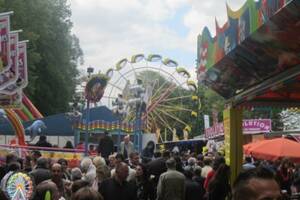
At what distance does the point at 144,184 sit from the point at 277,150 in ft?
19.4

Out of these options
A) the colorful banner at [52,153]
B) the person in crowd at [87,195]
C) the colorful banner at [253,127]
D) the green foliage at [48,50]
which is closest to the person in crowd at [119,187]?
the person in crowd at [87,195]

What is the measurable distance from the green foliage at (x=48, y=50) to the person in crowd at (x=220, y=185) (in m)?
32.9

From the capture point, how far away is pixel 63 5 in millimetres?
52562

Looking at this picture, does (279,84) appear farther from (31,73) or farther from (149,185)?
(31,73)

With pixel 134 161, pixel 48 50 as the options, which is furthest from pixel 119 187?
pixel 48 50

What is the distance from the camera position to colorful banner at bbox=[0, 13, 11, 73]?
17125 millimetres

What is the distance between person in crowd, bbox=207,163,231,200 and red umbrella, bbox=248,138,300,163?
21.4ft

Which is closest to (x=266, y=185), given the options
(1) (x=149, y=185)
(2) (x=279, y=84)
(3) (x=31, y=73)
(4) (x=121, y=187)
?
(4) (x=121, y=187)

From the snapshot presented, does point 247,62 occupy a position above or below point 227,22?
below

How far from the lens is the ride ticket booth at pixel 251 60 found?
635cm

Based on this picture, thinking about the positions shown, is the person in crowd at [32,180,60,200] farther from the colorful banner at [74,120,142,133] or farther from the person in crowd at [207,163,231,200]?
the colorful banner at [74,120,142,133]

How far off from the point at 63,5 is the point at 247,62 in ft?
151

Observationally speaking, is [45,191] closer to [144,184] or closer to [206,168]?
[144,184]

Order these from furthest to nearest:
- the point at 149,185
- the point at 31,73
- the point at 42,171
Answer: the point at 31,73 < the point at 149,185 < the point at 42,171
